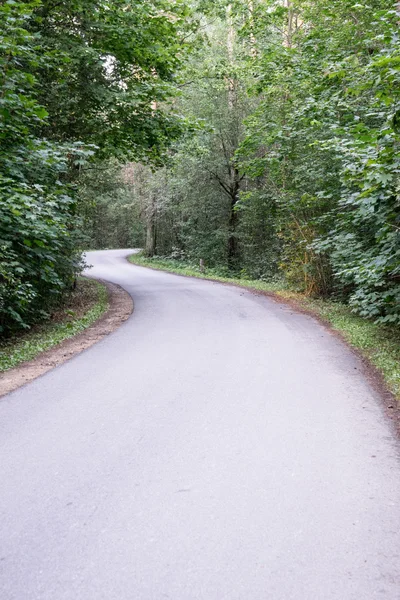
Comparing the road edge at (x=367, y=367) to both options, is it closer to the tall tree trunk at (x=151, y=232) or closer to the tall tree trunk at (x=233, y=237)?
the tall tree trunk at (x=233, y=237)

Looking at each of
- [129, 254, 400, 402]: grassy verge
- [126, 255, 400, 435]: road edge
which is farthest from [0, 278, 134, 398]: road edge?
[129, 254, 400, 402]: grassy verge

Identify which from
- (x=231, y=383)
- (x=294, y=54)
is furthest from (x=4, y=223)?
(x=294, y=54)

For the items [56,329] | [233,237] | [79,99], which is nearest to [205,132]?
[79,99]

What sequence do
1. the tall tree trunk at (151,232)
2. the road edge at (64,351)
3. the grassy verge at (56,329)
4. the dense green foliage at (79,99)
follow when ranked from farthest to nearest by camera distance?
the tall tree trunk at (151,232) → the dense green foliage at (79,99) → the grassy verge at (56,329) → the road edge at (64,351)

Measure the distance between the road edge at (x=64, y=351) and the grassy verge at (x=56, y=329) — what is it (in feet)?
0.55

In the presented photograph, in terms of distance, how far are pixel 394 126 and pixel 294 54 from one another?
7.31m

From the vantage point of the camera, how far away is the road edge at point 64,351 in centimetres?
624

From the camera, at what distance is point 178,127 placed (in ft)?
42.2

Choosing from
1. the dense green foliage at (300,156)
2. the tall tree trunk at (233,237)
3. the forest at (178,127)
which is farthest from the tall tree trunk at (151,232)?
the forest at (178,127)

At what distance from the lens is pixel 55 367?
22.4 ft

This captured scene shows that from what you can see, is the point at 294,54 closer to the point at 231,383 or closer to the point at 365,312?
the point at 365,312

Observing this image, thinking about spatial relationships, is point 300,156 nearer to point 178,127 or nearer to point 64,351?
point 178,127

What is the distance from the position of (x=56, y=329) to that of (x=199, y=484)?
7.25m

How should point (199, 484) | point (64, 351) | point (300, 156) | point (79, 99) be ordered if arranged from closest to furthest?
point (199, 484)
point (64, 351)
point (79, 99)
point (300, 156)
